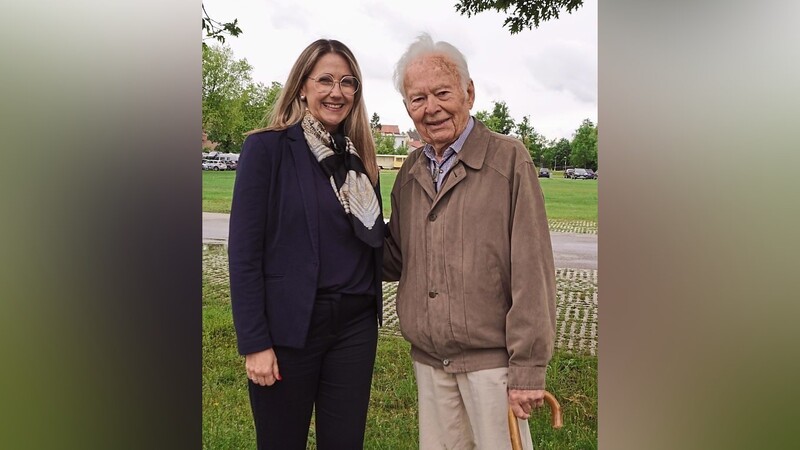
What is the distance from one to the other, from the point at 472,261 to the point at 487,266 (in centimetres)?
5

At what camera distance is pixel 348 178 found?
229 cm

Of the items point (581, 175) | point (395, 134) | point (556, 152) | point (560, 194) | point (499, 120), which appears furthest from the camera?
point (560, 194)

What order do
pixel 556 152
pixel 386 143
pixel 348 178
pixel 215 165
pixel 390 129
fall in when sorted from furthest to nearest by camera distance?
pixel 215 165 < pixel 556 152 < pixel 390 129 < pixel 386 143 < pixel 348 178

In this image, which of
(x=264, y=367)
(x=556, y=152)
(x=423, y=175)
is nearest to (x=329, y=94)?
(x=423, y=175)

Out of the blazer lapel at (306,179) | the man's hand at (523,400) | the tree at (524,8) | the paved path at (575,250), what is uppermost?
the tree at (524,8)

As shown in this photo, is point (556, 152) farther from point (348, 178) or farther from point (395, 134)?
point (348, 178)

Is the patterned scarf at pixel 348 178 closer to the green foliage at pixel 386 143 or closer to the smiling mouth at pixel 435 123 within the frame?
the smiling mouth at pixel 435 123

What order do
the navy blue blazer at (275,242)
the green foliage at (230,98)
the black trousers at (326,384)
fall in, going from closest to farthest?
the navy blue blazer at (275,242) → the black trousers at (326,384) → the green foliage at (230,98)

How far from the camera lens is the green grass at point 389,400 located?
4.18m

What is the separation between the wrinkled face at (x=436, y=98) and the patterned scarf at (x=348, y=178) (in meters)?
0.27

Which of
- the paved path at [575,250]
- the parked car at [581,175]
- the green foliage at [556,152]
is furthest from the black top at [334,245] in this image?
the paved path at [575,250]
